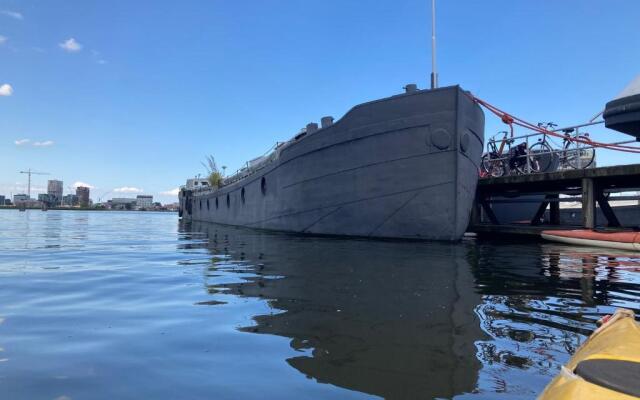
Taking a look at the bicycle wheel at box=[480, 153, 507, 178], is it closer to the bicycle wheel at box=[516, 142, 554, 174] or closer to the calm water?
the bicycle wheel at box=[516, 142, 554, 174]

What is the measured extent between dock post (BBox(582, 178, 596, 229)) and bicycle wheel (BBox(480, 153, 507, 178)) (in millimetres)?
3442

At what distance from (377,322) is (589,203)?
11.4 metres

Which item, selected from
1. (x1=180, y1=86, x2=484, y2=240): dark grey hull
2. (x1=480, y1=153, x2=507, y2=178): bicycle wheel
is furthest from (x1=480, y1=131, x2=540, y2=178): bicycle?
(x1=180, y1=86, x2=484, y2=240): dark grey hull

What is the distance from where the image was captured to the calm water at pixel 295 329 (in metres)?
2.41

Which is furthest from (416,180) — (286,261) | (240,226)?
(240,226)

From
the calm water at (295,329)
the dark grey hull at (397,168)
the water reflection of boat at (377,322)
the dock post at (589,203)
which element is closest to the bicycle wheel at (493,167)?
the dark grey hull at (397,168)

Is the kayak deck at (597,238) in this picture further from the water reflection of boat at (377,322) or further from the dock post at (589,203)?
the water reflection of boat at (377,322)

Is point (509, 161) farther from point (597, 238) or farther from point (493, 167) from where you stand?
point (597, 238)

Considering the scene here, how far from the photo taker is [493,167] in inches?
645

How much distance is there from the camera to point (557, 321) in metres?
3.69

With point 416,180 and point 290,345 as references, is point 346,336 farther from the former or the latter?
point 416,180

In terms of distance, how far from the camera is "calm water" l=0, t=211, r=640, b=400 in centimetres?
241

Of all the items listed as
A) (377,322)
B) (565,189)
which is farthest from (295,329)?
(565,189)

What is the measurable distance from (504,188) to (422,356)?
14.6 m
